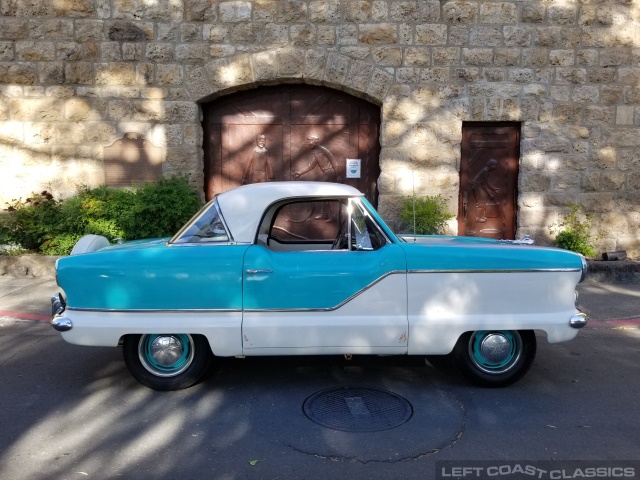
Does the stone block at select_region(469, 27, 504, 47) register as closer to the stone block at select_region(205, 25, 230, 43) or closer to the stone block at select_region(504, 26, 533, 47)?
the stone block at select_region(504, 26, 533, 47)

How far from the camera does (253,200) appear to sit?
503 cm

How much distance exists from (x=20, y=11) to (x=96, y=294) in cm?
735

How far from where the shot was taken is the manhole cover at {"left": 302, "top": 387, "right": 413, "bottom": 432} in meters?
4.33

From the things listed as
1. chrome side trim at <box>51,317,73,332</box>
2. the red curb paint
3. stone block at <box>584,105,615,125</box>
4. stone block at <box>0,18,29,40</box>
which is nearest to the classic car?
chrome side trim at <box>51,317,73,332</box>

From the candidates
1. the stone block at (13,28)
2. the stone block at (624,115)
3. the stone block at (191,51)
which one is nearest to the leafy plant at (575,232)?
the stone block at (624,115)

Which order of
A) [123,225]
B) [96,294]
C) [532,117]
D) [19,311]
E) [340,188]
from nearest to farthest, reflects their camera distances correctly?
1. [96,294]
2. [340,188]
3. [19,311]
4. [123,225]
5. [532,117]

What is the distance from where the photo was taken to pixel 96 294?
4719mm

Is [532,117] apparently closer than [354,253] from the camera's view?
No

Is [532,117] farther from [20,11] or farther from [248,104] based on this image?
[20,11]

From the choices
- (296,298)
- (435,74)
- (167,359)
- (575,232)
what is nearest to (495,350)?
(296,298)

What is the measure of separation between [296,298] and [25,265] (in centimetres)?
629

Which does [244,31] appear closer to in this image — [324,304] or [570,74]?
[570,74]

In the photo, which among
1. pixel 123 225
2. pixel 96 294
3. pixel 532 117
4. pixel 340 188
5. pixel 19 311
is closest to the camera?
pixel 96 294

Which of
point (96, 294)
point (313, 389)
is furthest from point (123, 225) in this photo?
point (313, 389)
